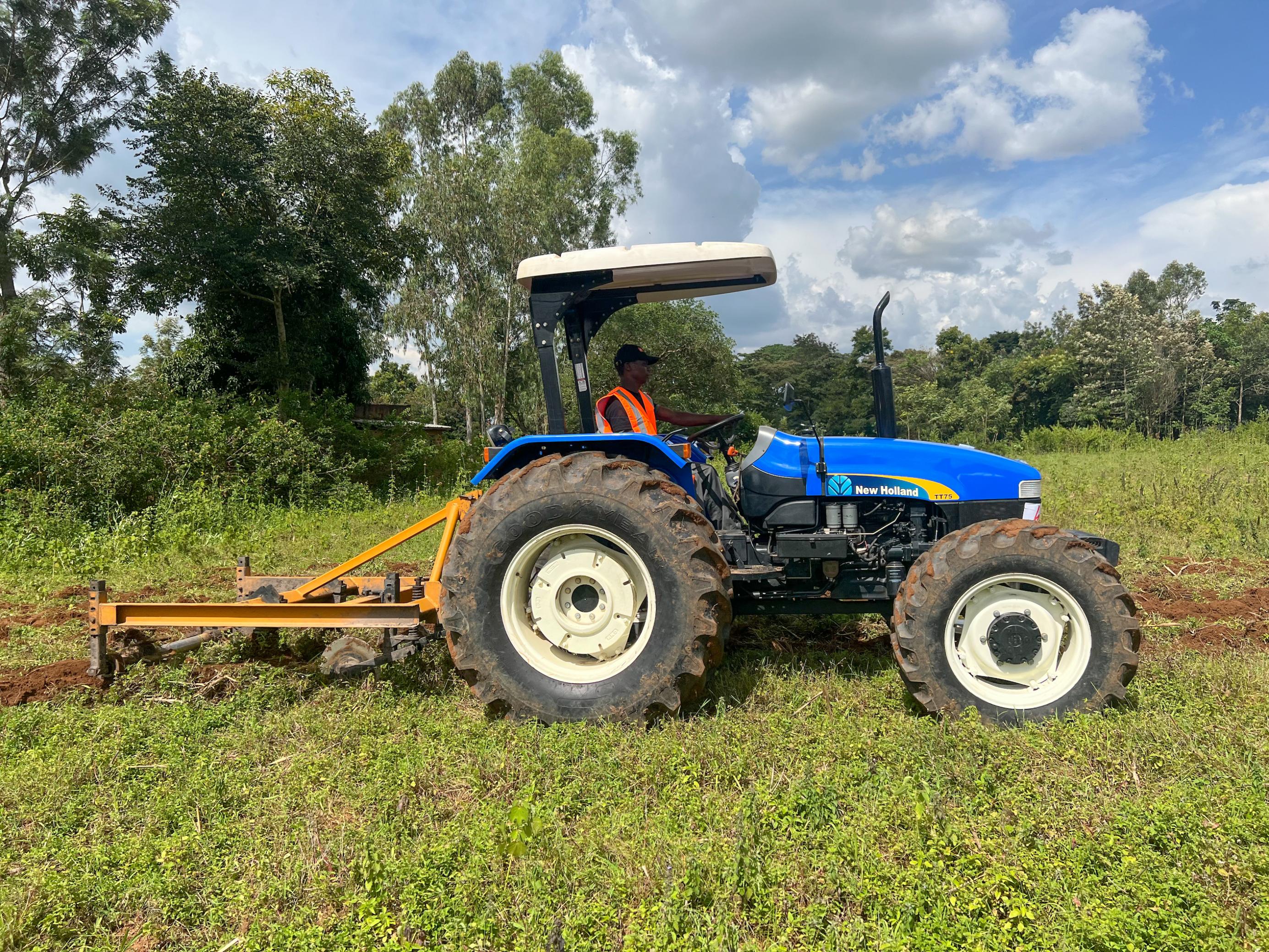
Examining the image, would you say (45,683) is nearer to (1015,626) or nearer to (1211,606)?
(1015,626)

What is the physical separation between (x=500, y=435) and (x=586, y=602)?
105 centimetres

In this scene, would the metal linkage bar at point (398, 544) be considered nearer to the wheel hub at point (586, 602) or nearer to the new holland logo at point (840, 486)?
the wheel hub at point (586, 602)

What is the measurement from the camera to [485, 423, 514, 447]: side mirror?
3861 millimetres

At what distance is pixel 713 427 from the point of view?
159 inches

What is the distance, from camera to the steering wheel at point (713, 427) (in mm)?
4039

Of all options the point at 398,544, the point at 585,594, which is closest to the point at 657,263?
the point at 585,594

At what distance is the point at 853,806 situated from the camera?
255 centimetres

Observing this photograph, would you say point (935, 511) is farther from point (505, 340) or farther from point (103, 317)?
point (505, 340)

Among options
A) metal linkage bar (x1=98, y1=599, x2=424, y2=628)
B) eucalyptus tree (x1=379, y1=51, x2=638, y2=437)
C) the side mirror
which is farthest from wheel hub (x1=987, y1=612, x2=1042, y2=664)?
eucalyptus tree (x1=379, y1=51, x2=638, y2=437)

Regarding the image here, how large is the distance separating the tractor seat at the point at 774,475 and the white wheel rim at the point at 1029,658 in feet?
3.05

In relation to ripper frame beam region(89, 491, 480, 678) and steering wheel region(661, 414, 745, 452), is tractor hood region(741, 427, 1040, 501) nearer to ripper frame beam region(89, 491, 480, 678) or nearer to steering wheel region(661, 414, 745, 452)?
steering wheel region(661, 414, 745, 452)

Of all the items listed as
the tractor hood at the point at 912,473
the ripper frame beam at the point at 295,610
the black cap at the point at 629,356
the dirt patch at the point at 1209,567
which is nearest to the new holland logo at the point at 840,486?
the tractor hood at the point at 912,473

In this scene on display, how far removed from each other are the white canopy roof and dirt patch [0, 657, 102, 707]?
314 centimetres

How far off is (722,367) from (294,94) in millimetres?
14211
